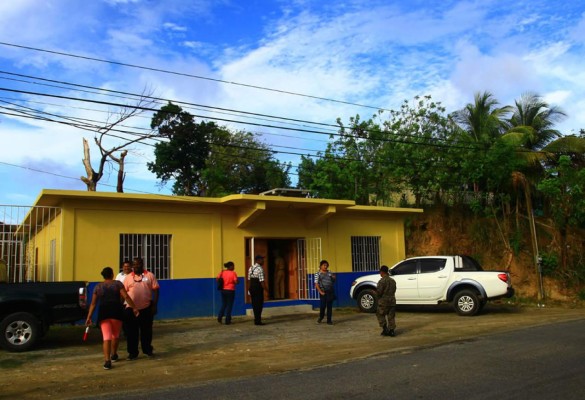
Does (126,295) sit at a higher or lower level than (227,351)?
higher

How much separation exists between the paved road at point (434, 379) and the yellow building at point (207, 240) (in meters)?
7.58

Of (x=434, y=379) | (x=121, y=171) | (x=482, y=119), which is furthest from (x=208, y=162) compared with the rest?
(x=434, y=379)

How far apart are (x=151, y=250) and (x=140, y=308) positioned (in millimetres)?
5912

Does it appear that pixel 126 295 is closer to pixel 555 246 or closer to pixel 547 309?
pixel 547 309

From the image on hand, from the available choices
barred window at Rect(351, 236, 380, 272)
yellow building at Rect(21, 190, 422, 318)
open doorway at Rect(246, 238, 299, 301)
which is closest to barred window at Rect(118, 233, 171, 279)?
yellow building at Rect(21, 190, 422, 318)

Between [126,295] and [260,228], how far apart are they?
27.2 feet

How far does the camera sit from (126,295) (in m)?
8.98

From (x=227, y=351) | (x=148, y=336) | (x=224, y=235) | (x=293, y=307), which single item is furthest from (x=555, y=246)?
(x=148, y=336)

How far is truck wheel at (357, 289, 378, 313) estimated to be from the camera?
55.1 feet

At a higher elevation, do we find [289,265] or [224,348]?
[289,265]

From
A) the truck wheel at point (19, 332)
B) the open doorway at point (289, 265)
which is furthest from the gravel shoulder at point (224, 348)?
the open doorway at point (289, 265)

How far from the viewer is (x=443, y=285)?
16047 mm

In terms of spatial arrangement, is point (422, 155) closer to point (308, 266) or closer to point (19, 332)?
point (308, 266)

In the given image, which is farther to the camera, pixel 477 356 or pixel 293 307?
pixel 293 307
